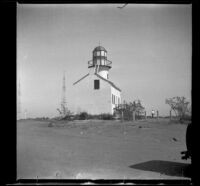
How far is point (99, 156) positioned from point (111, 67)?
375cm

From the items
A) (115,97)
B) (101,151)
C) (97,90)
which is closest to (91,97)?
(97,90)

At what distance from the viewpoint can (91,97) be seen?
1099 centimetres

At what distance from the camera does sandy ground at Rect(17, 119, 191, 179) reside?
18.0ft

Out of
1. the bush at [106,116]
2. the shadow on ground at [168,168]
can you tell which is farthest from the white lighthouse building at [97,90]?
the shadow on ground at [168,168]

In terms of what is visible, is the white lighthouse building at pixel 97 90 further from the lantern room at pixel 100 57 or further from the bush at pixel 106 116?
the bush at pixel 106 116

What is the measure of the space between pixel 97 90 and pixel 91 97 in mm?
508

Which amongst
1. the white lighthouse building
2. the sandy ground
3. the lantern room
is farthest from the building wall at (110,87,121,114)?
the lantern room

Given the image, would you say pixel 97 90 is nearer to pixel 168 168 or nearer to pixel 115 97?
pixel 115 97

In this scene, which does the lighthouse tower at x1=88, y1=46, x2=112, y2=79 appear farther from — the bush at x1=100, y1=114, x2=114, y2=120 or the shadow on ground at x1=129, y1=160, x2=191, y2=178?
the shadow on ground at x1=129, y1=160, x2=191, y2=178

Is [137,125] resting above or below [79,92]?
below

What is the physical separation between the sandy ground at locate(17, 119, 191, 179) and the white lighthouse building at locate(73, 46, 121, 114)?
827 millimetres
